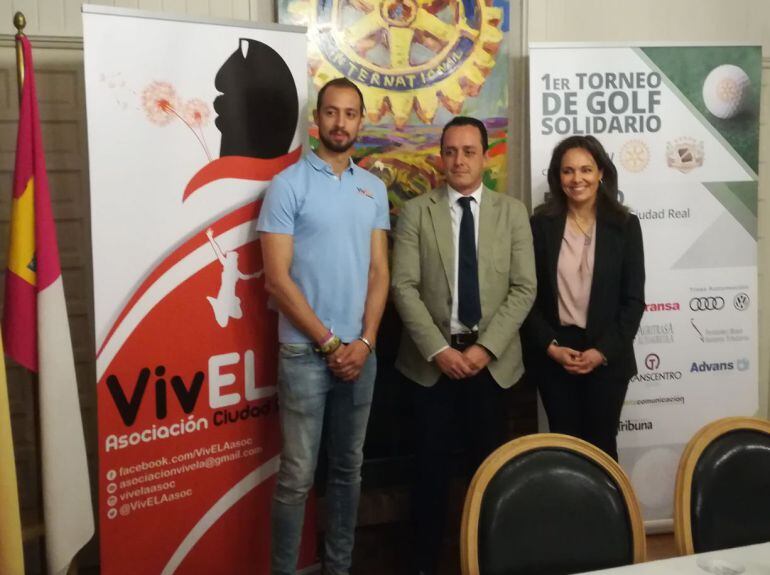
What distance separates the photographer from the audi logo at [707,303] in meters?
2.98

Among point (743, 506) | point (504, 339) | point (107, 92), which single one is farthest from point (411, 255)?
point (743, 506)

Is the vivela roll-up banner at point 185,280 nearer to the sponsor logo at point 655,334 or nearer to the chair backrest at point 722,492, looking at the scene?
the chair backrest at point 722,492

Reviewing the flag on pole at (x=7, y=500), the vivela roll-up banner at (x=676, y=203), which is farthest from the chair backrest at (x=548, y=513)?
the vivela roll-up banner at (x=676, y=203)

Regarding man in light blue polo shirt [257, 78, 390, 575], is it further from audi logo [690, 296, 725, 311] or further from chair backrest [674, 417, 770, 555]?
audi logo [690, 296, 725, 311]

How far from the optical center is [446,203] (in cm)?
246

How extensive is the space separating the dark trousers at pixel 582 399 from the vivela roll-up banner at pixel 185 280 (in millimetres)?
1001

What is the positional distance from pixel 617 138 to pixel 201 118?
66.3 inches

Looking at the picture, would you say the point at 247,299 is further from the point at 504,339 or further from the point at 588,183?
the point at 588,183

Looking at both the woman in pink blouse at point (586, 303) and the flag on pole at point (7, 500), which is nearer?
the flag on pole at point (7, 500)

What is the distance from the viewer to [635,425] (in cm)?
298

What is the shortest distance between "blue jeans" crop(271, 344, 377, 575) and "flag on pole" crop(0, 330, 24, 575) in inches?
29.7

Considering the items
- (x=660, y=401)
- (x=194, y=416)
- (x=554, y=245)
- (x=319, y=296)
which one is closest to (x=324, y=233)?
(x=319, y=296)

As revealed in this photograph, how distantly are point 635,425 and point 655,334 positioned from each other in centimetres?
40

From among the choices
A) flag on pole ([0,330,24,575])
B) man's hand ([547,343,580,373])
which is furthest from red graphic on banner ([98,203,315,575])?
man's hand ([547,343,580,373])
